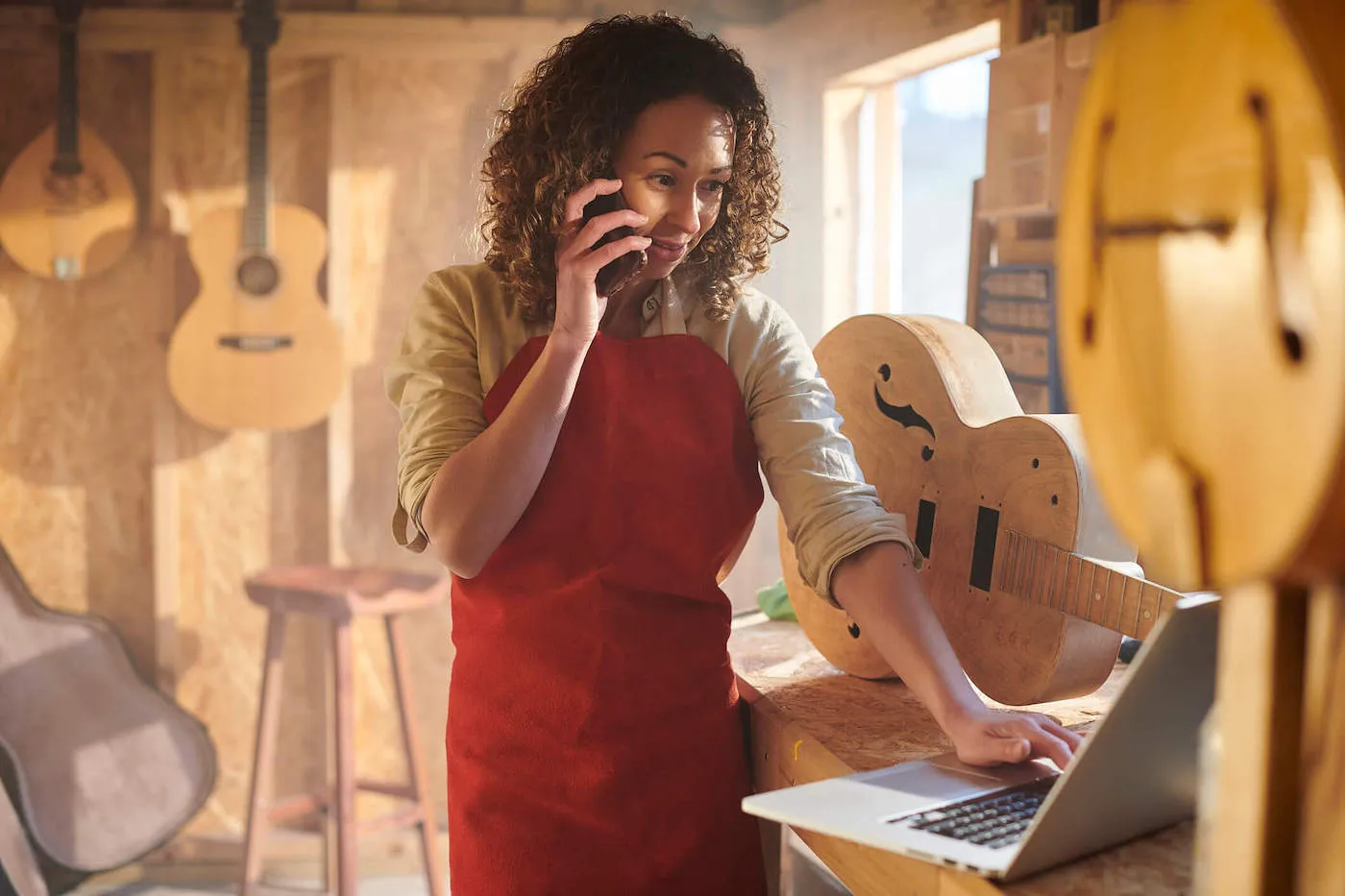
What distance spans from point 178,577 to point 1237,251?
146 inches

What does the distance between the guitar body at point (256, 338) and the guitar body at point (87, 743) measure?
28.7 inches

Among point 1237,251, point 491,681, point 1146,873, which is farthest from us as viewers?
point 491,681

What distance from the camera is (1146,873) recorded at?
2.70 feet

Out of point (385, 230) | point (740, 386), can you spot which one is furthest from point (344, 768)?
point (740, 386)

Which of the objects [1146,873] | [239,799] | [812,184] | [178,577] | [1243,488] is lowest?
[239,799]

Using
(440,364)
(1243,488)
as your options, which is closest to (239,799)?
(440,364)

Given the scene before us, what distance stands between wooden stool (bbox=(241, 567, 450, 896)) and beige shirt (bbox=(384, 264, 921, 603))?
1.78 m

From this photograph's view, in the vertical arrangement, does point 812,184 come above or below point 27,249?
above

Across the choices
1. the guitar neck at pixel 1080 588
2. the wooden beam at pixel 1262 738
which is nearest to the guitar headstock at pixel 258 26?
the guitar neck at pixel 1080 588

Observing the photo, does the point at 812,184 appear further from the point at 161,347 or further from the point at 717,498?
the point at 717,498

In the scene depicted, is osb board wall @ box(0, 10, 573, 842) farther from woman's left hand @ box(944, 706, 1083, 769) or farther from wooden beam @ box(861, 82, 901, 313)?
woman's left hand @ box(944, 706, 1083, 769)

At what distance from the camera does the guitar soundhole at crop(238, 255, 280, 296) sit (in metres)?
3.47

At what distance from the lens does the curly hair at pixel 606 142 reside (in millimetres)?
1239

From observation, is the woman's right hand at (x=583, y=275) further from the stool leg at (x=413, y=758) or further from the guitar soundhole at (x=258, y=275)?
the guitar soundhole at (x=258, y=275)
